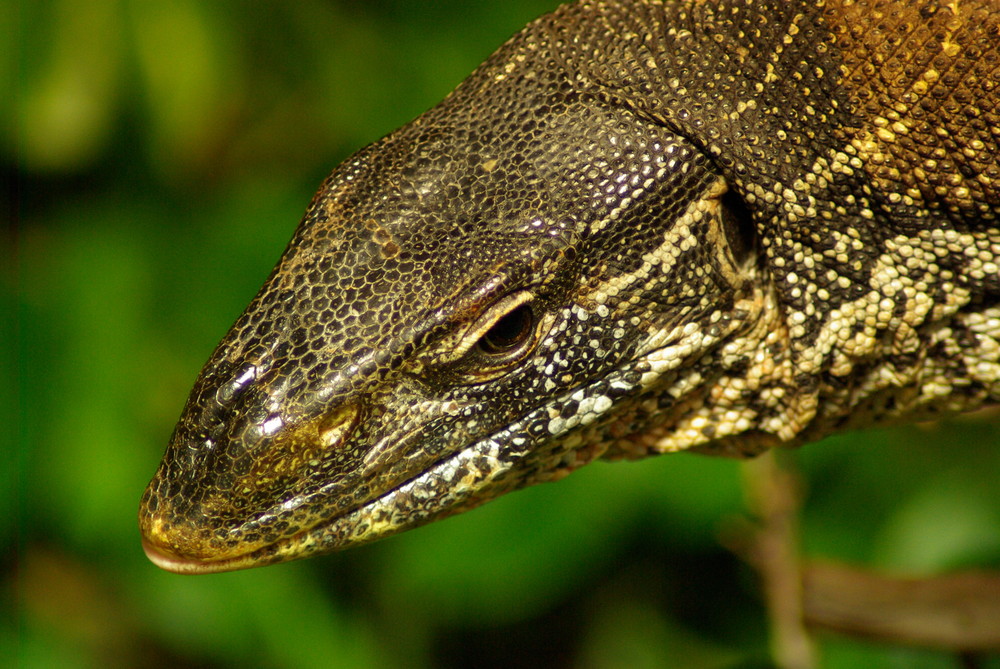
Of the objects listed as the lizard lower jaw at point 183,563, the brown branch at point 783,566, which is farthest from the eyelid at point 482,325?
the brown branch at point 783,566

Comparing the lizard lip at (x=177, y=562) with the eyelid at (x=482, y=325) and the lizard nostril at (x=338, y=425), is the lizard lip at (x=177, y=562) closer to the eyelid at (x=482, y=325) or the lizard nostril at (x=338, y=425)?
the lizard nostril at (x=338, y=425)

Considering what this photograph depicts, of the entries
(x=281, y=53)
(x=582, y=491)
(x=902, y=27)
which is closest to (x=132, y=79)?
(x=281, y=53)

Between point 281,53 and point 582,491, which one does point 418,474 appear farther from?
point 281,53

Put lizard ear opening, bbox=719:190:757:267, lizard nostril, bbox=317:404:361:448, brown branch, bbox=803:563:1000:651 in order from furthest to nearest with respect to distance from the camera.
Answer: brown branch, bbox=803:563:1000:651, lizard ear opening, bbox=719:190:757:267, lizard nostril, bbox=317:404:361:448

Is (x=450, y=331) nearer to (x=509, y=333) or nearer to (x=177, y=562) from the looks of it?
(x=509, y=333)

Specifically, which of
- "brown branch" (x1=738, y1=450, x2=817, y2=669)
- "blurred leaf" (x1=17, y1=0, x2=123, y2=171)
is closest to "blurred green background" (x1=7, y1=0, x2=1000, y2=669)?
"blurred leaf" (x1=17, y1=0, x2=123, y2=171)

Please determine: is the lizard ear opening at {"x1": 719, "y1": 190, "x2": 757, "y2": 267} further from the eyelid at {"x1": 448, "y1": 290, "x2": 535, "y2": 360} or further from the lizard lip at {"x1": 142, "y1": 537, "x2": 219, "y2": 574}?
the lizard lip at {"x1": 142, "y1": 537, "x2": 219, "y2": 574}

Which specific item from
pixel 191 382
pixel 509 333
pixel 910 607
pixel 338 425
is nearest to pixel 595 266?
pixel 509 333
